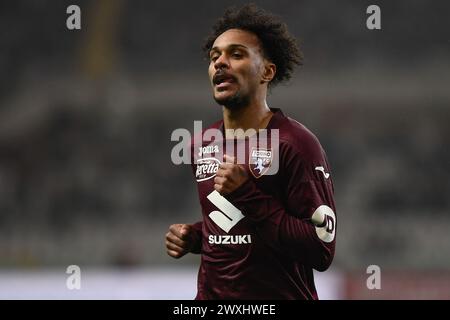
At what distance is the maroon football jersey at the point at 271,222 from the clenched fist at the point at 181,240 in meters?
0.13

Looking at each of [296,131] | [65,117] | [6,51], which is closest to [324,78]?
[65,117]

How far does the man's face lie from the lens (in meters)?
3.36

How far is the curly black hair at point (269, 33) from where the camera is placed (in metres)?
3.54

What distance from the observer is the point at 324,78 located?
1373 cm

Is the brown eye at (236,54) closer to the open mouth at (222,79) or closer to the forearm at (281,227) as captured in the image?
the open mouth at (222,79)

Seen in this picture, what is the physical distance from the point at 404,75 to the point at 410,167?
78.5 inches

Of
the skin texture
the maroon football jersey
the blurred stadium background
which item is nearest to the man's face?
the skin texture

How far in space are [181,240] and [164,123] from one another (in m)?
10.1

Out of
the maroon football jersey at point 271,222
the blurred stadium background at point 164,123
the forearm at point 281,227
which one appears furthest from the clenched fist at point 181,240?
the blurred stadium background at point 164,123

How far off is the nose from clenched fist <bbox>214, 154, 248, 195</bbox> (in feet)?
1.72

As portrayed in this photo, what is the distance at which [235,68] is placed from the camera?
11.0ft

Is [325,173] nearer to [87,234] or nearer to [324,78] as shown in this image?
[87,234]
